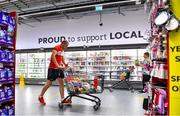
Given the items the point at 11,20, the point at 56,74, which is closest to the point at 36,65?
the point at 56,74

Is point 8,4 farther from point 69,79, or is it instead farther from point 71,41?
point 69,79

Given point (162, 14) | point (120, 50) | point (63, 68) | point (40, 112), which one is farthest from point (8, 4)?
point (162, 14)

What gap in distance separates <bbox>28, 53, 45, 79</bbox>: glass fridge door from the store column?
38.7 feet

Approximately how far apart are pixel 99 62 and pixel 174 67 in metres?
9.73

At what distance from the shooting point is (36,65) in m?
13.9

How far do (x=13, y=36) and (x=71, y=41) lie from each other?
8787mm

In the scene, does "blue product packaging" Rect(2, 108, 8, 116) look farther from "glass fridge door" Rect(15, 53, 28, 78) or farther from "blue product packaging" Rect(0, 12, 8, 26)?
"glass fridge door" Rect(15, 53, 28, 78)

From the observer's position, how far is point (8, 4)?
36.9 feet

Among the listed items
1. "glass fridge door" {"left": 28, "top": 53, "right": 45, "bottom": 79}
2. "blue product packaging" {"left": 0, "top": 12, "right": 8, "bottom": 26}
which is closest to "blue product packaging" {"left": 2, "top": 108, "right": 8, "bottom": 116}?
"blue product packaging" {"left": 0, "top": 12, "right": 8, "bottom": 26}

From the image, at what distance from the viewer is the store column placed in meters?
2.28

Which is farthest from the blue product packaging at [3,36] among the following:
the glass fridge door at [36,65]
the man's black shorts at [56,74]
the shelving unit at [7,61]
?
the glass fridge door at [36,65]

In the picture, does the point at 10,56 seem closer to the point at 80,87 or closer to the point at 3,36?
the point at 3,36

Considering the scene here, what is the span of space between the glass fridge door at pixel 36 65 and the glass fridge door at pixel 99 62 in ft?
10.1

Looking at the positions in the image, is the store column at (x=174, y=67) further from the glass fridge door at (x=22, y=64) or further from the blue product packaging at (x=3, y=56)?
the glass fridge door at (x=22, y=64)
